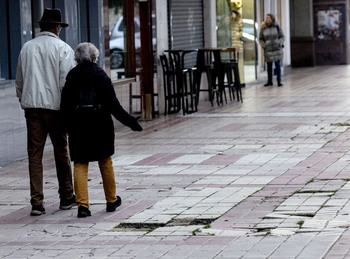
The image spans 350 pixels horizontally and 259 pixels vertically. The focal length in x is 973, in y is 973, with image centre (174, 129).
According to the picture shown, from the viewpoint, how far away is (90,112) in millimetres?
8500

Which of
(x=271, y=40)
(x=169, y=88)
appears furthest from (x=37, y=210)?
(x=271, y=40)

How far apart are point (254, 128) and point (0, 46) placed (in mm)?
4405

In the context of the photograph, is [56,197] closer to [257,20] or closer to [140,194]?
[140,194]

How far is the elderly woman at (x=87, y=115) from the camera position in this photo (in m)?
8.49

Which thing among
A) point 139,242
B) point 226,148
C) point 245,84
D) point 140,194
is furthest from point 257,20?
point 139,242

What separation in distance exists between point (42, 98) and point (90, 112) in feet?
1.75

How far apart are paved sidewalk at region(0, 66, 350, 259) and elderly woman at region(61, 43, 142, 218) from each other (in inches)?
18.7

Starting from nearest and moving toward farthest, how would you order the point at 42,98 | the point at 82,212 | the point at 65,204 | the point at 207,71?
the point at 82,212 < the point at 42,98 < the point at 65,204 < the point at 207,71

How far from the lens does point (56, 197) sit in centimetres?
959

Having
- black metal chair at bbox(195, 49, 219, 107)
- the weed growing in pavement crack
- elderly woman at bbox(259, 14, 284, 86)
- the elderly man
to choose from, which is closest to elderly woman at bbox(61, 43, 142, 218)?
the elderly man

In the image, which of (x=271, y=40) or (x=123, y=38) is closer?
(x=123, y=38)

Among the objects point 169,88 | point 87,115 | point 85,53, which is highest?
point 85,53

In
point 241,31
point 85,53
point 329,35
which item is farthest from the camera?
point 329,35

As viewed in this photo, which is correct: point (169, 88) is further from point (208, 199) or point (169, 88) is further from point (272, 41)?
point (208, 199)
